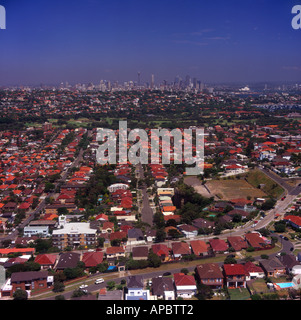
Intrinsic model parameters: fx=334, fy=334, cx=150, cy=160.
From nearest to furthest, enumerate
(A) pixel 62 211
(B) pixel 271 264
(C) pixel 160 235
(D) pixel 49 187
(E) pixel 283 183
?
(B) pixel 271 264
(C) pixel 160 235
(A) pixel 62 211
(E) pixel 283 183
(D) pixel 49 187

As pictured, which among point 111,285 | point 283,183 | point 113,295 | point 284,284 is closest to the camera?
point 113,295

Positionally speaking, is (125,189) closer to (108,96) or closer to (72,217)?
(72,217)

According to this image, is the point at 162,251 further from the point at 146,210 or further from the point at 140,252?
the point at 146,210

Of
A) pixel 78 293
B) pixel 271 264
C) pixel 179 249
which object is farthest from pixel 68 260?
pixel 271 264

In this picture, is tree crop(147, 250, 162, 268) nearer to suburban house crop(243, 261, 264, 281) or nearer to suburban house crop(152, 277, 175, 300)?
suburban house crop(152, 277, 175, 300)

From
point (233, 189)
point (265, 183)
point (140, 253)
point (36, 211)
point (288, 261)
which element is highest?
point (265, 183)

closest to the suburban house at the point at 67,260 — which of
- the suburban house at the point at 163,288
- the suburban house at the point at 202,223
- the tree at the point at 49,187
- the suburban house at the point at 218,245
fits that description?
the suburban house at the point at 163,288

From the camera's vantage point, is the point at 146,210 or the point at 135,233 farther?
the point at 146,210
